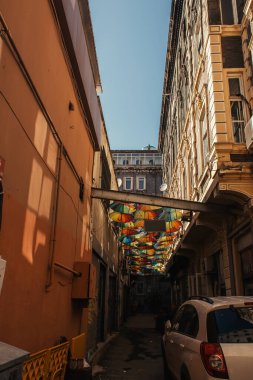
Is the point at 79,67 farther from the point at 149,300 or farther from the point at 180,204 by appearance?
the point at 149,300

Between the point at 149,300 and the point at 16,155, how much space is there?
48.3 metres

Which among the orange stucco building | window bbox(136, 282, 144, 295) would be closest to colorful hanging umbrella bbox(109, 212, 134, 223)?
the orange stucco building

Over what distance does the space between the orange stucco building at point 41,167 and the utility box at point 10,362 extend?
74.2 inches

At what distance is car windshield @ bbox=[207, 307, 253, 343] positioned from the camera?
460 cm

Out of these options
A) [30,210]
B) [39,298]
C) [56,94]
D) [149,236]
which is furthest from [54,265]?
[149,236]

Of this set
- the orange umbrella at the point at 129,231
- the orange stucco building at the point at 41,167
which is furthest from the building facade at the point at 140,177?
the orange stucco building at the point at 41,167

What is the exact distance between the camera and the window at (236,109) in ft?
36.3

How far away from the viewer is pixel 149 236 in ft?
65.9

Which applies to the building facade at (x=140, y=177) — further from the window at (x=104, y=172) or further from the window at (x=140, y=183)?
the window at (x=104, y=172)

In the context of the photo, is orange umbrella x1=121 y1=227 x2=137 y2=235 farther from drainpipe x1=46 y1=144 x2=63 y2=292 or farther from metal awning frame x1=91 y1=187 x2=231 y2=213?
drainpipe x1=46 y1=144 x2=63 y2=292

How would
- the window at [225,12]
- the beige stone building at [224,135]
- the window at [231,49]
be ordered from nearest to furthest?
the beige stone building at [224,135], the window at [231,49], the window at [225,12]

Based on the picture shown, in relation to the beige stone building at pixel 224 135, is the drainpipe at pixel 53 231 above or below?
below

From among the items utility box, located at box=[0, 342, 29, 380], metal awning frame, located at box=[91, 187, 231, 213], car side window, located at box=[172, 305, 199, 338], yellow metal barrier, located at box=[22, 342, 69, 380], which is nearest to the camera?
utility box, located at box=[0, 342, 29, 380]

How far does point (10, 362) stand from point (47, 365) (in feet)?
9.69
